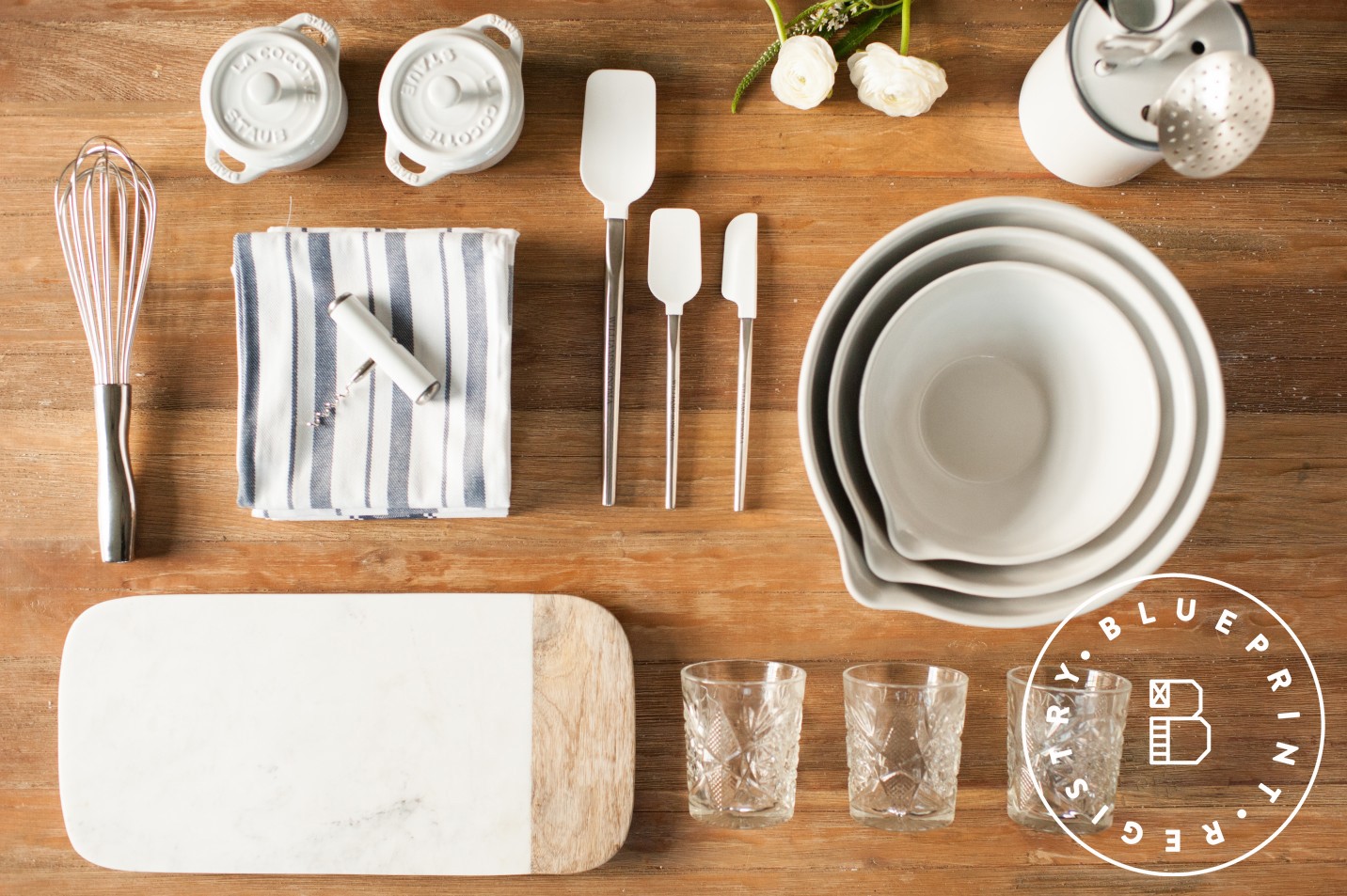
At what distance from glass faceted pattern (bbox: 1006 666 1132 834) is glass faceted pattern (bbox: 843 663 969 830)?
0.19 ft

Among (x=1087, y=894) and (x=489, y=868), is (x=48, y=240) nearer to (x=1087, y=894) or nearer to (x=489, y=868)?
(x=489, y=868)

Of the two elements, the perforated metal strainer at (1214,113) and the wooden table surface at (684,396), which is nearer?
the perforated metal strainer at (1214,113)

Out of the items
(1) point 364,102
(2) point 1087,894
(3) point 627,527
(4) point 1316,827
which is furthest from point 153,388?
(4) point 1316,827

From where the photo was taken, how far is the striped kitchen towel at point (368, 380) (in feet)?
2.29

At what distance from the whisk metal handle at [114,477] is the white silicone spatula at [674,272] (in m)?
0.45

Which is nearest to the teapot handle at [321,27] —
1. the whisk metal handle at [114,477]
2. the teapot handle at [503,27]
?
the teapot handle at [503,27]

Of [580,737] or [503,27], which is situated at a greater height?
[503,27]

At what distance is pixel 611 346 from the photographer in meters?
0.71

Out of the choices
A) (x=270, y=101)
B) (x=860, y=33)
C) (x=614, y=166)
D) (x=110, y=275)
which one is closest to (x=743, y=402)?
(x=614, y=166)

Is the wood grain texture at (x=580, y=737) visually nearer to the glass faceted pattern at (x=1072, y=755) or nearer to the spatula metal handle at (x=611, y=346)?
the spatula metal handle at (x=611, y=346)

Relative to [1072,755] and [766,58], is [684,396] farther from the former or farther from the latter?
[1072,755]

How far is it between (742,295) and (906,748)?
0.38m

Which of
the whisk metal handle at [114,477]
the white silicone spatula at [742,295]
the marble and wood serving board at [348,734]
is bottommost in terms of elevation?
the marble and wood serving board at [348,734]

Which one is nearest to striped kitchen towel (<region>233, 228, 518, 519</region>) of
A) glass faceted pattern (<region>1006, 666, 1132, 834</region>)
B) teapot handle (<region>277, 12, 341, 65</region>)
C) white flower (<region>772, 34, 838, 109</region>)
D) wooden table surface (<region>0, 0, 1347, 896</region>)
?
wooden table surface (<region>0, 0, 1347, 896</region>)
